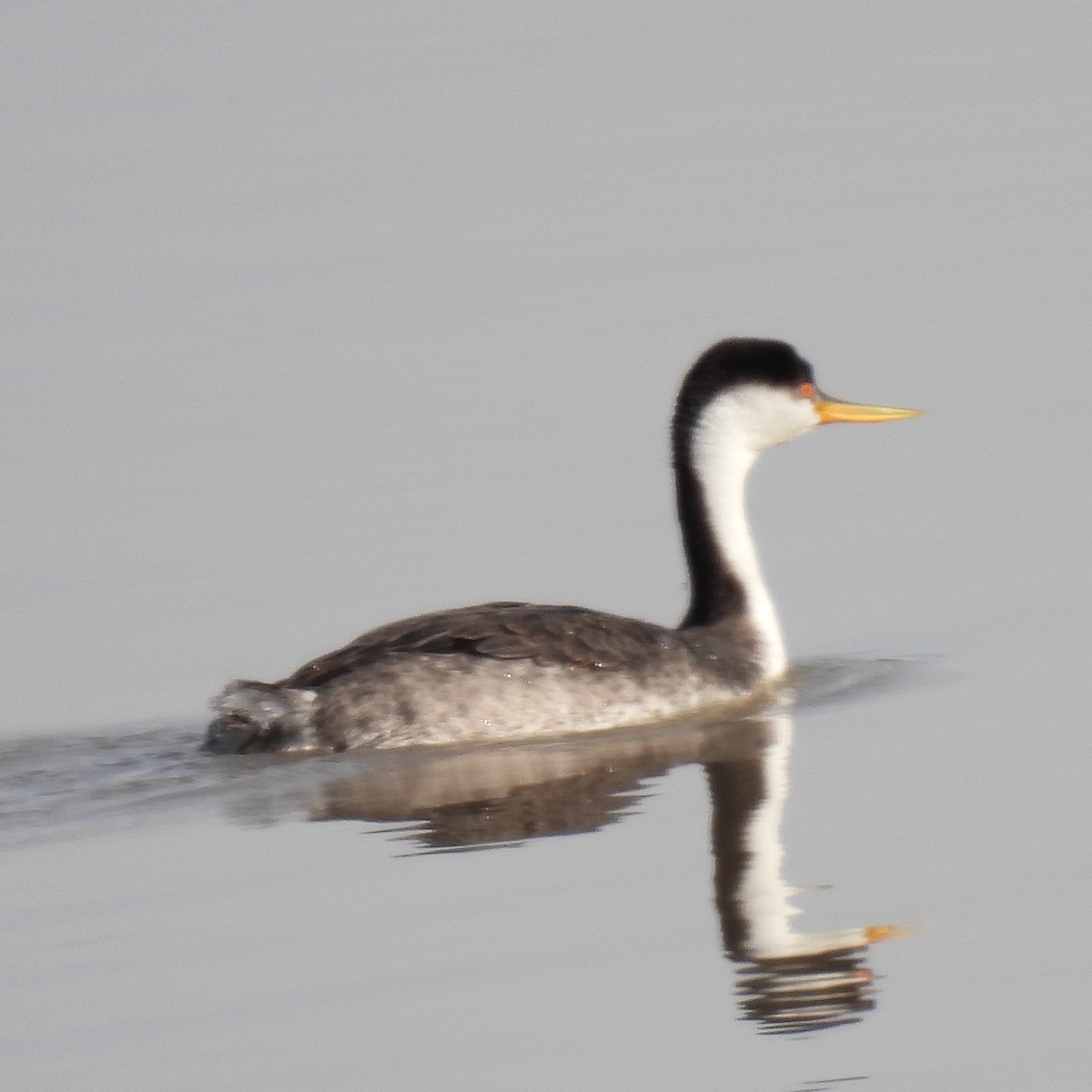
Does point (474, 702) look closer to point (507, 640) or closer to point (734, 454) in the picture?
point (507, 640)

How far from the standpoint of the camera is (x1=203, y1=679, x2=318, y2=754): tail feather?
36.7 ft

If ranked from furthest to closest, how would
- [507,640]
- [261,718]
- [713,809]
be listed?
1. [507,640]
2. [261,718]
3. [713,809]

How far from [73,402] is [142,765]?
6.23 meters

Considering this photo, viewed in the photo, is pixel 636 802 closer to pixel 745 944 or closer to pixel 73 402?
pixel 745 944

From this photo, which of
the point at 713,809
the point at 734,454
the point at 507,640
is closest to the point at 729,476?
the point at 734,454

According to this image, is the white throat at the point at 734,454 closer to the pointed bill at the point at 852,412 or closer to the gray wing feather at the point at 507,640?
the pointed bill at the point at 852,412

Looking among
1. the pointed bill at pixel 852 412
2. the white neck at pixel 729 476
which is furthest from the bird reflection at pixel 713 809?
the pointed bill at pixel 852 412

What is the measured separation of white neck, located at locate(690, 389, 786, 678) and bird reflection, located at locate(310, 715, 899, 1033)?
3.87ft

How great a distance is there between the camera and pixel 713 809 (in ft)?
33.3

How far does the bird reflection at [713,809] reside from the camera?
8.09 meters

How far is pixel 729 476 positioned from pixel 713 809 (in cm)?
307

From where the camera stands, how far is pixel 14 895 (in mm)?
9453

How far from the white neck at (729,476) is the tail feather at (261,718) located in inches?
96.0

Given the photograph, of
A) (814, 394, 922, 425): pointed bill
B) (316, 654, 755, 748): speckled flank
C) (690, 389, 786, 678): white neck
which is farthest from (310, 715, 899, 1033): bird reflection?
(814, 394, 922, 425): pointed bill
